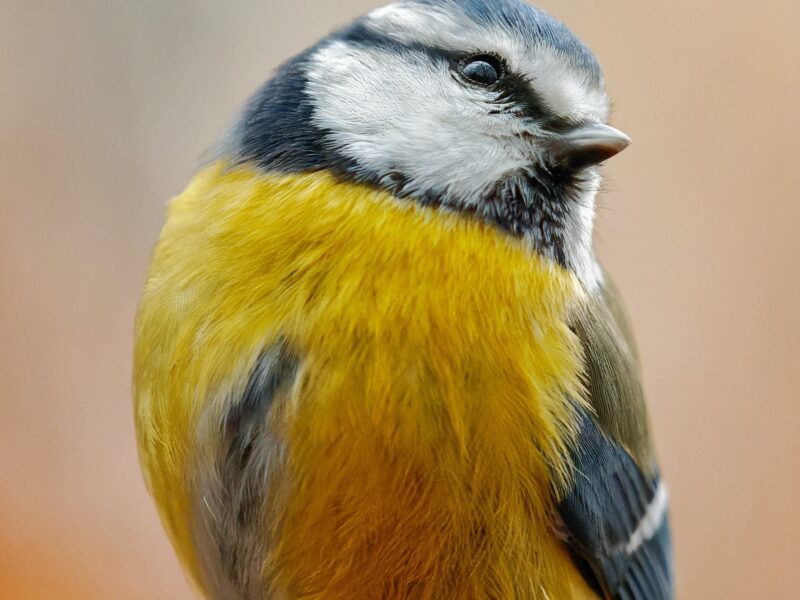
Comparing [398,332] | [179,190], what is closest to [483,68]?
[398,332]

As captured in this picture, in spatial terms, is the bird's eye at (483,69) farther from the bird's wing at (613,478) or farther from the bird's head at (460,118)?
the bird's wing at (613,478)

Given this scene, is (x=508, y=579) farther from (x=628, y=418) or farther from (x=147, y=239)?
(x=147, y=239)

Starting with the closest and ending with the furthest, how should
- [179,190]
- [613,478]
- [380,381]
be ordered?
[380,381]
[613,478]
[179,190]

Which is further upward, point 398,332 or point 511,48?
point 511,48

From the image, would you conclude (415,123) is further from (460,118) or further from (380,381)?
(380,381)

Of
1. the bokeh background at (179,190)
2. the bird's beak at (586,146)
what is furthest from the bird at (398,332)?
the bokeh background at (179,190)

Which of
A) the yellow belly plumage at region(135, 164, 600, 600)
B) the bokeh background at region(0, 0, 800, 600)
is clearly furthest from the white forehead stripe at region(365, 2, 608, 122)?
the bokeh background at region(0, 0, 800, 600)
